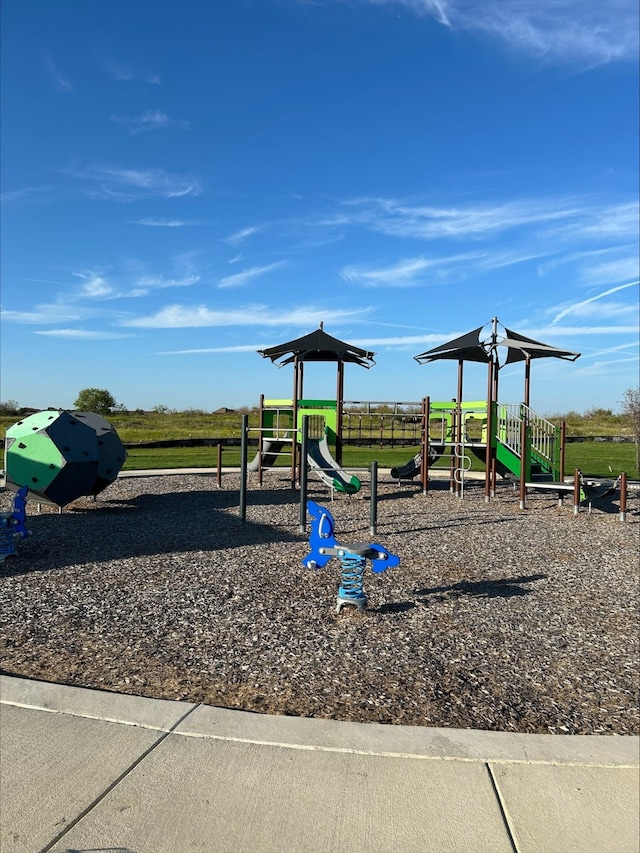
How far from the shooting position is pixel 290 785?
9.36 ft

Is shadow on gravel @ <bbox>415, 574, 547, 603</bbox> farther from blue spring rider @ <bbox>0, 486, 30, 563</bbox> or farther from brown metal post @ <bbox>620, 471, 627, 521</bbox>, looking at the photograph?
brown metal post @ <bbox>620, 471, 627, 521</bbox>

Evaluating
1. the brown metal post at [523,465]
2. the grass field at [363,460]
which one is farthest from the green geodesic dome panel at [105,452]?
the brown metal post at [523,465]

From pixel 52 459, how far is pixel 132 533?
2.32 meters

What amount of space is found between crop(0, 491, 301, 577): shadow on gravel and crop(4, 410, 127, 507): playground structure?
51 centimetres

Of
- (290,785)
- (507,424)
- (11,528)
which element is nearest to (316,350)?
(507,424)

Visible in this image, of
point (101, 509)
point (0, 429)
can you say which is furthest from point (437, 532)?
point (0, 429)

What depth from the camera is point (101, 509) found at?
1195 cm

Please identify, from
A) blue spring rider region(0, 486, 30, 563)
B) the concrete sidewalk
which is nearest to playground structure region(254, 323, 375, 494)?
blue spring rider region(0, 486, 30, 563)

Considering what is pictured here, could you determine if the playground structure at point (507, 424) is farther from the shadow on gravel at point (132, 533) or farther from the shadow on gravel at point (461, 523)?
the shadow on gravel at point (132, 533)

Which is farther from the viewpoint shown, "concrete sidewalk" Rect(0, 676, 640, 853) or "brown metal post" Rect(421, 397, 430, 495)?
"brown metal post" Rect(421, 397, 430, 495)

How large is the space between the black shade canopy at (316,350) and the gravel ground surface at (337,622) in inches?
240

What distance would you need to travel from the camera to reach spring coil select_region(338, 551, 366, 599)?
226 inches

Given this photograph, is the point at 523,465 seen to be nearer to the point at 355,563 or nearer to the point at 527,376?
the point at 527,376

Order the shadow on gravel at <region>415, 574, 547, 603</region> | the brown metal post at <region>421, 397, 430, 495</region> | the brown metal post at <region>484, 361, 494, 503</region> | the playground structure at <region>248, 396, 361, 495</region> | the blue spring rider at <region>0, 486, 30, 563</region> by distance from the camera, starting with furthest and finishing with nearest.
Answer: the brown metal post at <region>421, 397, 430, 495</region>
the brown metal post at <region>484, 361, 494, 503</region>
the playground structure at <region>248, 396, 361, 495</region>
the blue spring rider at <region>0, 486, 30, 563</region>
the shadow on gravel at <region>415, 574, 547, 603</region>
